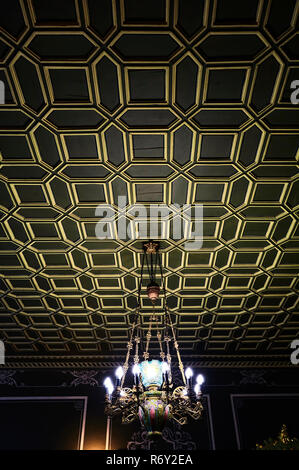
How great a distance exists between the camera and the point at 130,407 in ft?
11.7

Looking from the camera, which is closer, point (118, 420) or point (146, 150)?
point (146, 150)

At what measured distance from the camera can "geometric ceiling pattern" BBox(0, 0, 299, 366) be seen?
268 cm

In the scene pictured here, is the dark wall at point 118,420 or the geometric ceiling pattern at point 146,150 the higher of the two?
the geometric ceiling pattern at point 146,150

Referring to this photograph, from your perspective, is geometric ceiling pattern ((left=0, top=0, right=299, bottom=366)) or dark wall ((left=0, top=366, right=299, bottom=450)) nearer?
geometric ceiling pattern ((left=0, top=0, right=299, bottom=366))

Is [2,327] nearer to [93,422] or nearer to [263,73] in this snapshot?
[93,422]

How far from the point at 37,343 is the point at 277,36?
5.82 m

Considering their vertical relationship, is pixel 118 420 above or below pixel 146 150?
below

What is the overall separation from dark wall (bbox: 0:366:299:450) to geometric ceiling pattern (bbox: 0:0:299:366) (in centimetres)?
156

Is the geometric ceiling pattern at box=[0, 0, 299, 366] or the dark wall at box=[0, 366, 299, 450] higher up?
the geometric ceiling pattern at box=[0, 0, 299, 366]

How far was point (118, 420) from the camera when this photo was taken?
6.20 metres

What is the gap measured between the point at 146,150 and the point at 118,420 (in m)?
4.81

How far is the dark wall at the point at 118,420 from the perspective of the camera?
6.03m

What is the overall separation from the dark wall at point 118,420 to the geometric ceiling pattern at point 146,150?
Answer: 1.56m

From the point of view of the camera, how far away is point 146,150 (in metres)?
3.50
